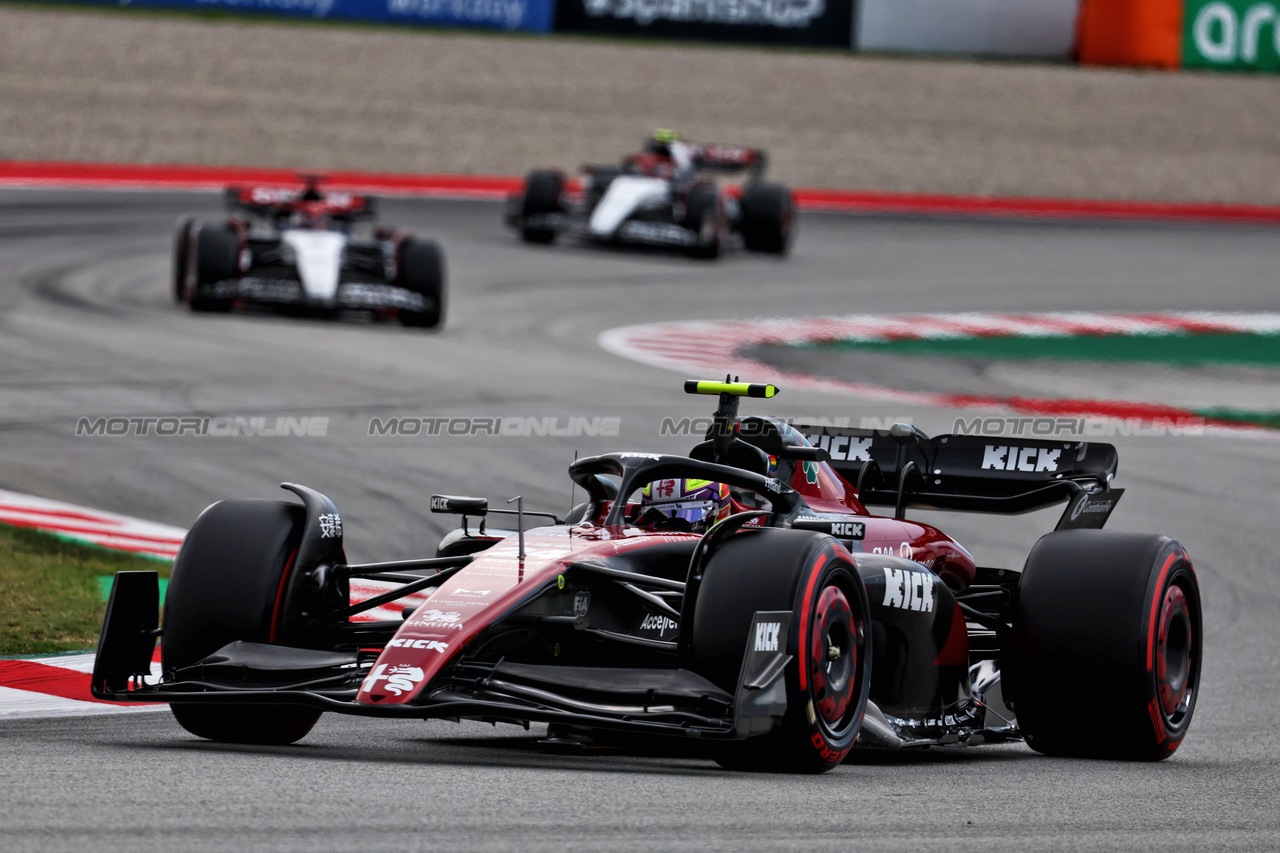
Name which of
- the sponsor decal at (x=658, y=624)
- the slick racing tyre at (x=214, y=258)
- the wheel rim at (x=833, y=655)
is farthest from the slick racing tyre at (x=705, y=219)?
the wheel rim at (x=833, y=655)

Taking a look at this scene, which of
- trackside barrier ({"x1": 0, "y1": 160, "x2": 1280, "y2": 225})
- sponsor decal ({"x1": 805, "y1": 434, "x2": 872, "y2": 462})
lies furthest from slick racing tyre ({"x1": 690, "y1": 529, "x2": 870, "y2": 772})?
trackside barrier ({"x1": 0, "y1": 160, "x2": 1280, "y2": 225})

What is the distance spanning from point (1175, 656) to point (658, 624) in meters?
2.28

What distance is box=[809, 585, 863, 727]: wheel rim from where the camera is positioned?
6359mm

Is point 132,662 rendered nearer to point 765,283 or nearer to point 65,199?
point 765,283

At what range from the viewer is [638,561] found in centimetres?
684

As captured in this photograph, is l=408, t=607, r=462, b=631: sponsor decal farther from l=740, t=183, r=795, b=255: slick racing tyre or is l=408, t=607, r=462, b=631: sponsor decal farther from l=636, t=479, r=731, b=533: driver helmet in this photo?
l=740, t=183, r=795, b=255: slick racing tyre

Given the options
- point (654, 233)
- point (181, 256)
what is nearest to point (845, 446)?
point (181, 256)

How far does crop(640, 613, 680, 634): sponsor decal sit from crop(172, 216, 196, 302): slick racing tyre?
13172 mm

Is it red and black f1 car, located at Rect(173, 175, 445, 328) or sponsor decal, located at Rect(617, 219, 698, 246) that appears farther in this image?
sponsor decal, located at Rect(617, 219, 698, 246)

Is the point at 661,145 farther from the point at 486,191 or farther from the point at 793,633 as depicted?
the point at 793,633

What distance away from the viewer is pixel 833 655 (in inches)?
258

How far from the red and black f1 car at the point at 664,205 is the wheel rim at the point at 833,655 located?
59.1 ft

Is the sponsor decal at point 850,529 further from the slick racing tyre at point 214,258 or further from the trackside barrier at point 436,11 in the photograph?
the trackside barrier at point 436,11

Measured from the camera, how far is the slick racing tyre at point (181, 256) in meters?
19.0
